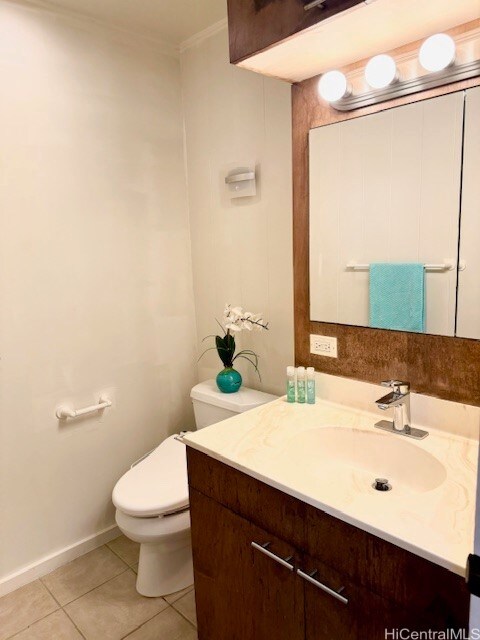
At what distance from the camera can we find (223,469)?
123cm

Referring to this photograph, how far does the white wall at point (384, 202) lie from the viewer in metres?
1.26

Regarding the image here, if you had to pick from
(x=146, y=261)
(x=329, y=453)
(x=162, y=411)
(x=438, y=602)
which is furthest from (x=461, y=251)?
(x=162, y=411)

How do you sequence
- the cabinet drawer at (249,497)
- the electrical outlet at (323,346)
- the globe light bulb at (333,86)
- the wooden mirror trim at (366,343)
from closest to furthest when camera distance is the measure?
1. the cabinet drawer at (249,497)
2. the wooden mirror trim at (366,343)
3. the globe light bulb at (333,86)
4. the electrical outlet at (323,346)

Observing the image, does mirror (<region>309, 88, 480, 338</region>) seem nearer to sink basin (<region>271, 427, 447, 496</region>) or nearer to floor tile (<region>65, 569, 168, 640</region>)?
sink basin (<region>271, 427, 447, 496</region>)

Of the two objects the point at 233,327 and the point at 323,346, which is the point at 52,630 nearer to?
the point at 233,327

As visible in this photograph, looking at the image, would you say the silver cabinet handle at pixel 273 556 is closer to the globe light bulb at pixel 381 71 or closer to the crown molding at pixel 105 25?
the globe light bulb at pixel 381 71

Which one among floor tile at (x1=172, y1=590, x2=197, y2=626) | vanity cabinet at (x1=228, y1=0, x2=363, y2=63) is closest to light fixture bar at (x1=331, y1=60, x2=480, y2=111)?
vanity cabinet at (x1=228, y1=0, x2=363, y2=63)

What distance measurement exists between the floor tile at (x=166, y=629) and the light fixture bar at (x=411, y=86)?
6.38 feet

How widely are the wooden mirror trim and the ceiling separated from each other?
25.3 inches

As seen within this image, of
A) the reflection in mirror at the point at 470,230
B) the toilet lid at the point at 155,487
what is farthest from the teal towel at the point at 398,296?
the toilet lid at the point at 155,487

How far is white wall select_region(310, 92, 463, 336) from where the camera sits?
1.26m

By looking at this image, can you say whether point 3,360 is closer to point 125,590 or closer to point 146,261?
point 146,261

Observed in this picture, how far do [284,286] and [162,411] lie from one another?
3.18 ft

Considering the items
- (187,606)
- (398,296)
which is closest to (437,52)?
(398,296)
